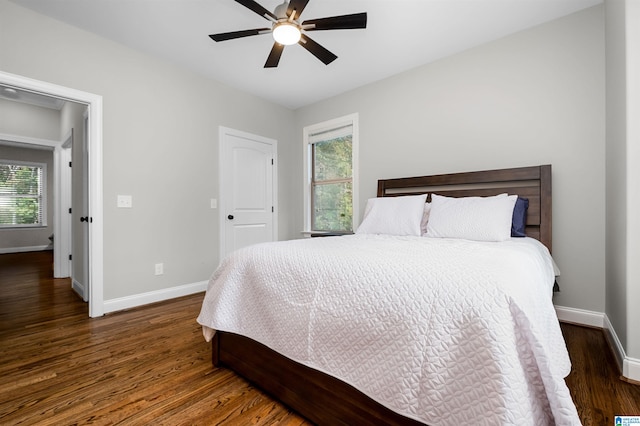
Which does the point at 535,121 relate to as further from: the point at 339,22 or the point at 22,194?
the point at 22,194

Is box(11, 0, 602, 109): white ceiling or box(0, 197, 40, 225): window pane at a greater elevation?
box(11, 0, 602, 109): white ceiling

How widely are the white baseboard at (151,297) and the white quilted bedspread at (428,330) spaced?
2.06m

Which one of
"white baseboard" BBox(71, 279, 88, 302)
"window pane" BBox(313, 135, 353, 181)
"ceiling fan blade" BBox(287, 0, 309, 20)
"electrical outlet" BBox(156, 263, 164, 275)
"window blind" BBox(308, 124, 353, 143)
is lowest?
"white baseboard" BBox(71, 279, 88, 302)

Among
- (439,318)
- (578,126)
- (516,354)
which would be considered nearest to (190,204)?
(439,318)

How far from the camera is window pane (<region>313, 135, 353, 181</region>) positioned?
4.03 m

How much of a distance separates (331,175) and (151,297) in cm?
273

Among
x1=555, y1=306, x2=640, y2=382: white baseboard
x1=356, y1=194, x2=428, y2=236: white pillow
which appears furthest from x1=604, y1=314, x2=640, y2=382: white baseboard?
x1=356, y1=194, x2=428, y2=236: white pillow

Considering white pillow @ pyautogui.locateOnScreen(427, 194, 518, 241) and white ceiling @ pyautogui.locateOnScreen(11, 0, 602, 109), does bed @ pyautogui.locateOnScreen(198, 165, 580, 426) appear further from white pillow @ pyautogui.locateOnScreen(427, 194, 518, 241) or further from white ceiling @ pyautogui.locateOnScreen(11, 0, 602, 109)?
white ceiling @ pyautogui.locateOnScreen(11, 0, 602, 109)

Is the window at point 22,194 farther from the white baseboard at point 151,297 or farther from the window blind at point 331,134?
the window blind at point 331,134

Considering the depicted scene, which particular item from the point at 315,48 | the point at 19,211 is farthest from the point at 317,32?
the point at 19,211

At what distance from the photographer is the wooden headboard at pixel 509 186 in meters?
2.39

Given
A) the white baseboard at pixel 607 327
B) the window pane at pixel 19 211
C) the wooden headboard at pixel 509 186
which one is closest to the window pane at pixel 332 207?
the wooden headboard at pixel 509 186

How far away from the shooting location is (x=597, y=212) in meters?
2.27

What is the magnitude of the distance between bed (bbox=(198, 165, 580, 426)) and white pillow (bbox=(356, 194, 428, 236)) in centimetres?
115
